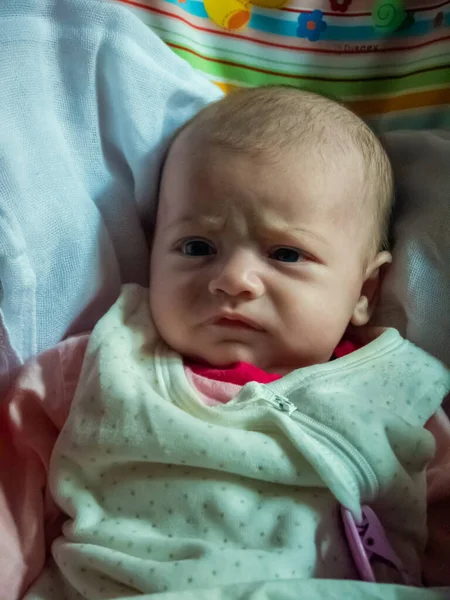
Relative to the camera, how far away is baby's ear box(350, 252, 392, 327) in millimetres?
1054

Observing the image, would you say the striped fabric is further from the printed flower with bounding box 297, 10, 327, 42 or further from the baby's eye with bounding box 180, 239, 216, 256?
the baby's eye with bounding box 180, 239, 216, 256

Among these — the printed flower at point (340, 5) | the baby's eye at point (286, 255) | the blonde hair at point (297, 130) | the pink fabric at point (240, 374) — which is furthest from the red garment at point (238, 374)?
the printed flower at point (340, 5)

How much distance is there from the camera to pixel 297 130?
985 mm

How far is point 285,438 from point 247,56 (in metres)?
0.72

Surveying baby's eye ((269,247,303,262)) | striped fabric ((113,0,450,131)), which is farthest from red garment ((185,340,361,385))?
striped fabric ((113,0,450,131))

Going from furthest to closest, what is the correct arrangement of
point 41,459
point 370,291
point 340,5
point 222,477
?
point 340,5, point 370,291, point 41,459, point 222,477

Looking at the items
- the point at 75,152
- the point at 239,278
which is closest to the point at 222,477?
the point at 239,278

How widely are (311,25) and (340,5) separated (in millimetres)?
59

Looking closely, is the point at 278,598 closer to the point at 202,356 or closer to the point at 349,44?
the point at 202,356

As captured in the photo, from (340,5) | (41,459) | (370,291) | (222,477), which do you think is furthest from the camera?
(340,5)

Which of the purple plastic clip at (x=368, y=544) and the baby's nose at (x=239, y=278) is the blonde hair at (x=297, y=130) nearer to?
the baby's nose at (x=239, y=278)

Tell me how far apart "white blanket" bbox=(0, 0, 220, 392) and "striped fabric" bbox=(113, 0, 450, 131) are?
0.42 ft

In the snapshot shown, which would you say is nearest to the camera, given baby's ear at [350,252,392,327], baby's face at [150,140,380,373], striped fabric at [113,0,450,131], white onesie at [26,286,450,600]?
white onesie at [26,286,450,600]

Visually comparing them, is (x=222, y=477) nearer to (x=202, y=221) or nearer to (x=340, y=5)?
(x=202, y=221)
